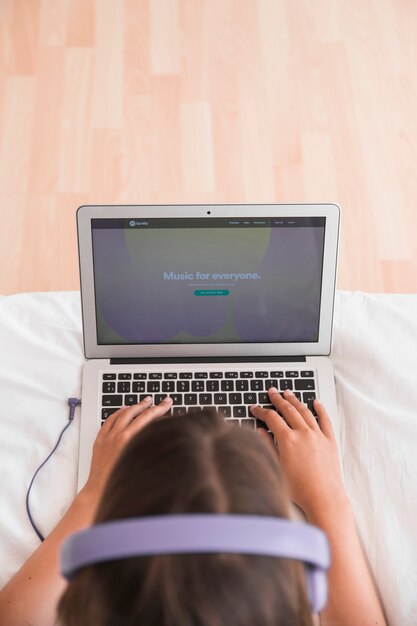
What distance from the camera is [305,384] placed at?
1.07 metres

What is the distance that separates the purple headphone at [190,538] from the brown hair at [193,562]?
26 millimetres

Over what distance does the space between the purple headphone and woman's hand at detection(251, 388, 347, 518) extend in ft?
1.50

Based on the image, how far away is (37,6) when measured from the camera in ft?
7.07

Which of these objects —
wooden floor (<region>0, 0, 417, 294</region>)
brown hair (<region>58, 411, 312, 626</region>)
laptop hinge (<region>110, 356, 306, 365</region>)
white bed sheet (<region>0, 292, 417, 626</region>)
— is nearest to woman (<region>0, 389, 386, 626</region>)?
brown hair (<region>58, 411, 312, 626</region>)

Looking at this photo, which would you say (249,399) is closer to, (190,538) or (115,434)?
(115,434)

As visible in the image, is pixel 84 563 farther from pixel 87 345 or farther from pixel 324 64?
pixel 324 64

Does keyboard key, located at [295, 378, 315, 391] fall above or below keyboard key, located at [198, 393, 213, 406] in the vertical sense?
above

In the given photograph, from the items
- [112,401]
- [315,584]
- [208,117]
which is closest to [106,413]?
[112,401]

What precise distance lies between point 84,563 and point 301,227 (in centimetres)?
67

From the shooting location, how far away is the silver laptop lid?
1021 mm

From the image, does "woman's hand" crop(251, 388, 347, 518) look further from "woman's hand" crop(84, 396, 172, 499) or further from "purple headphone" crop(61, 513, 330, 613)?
"purple headphone" crop(61, 513, 330, 613)

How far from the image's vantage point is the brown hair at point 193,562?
482mm

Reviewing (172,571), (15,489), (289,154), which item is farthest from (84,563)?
(289,154)

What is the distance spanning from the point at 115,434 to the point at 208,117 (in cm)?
127
